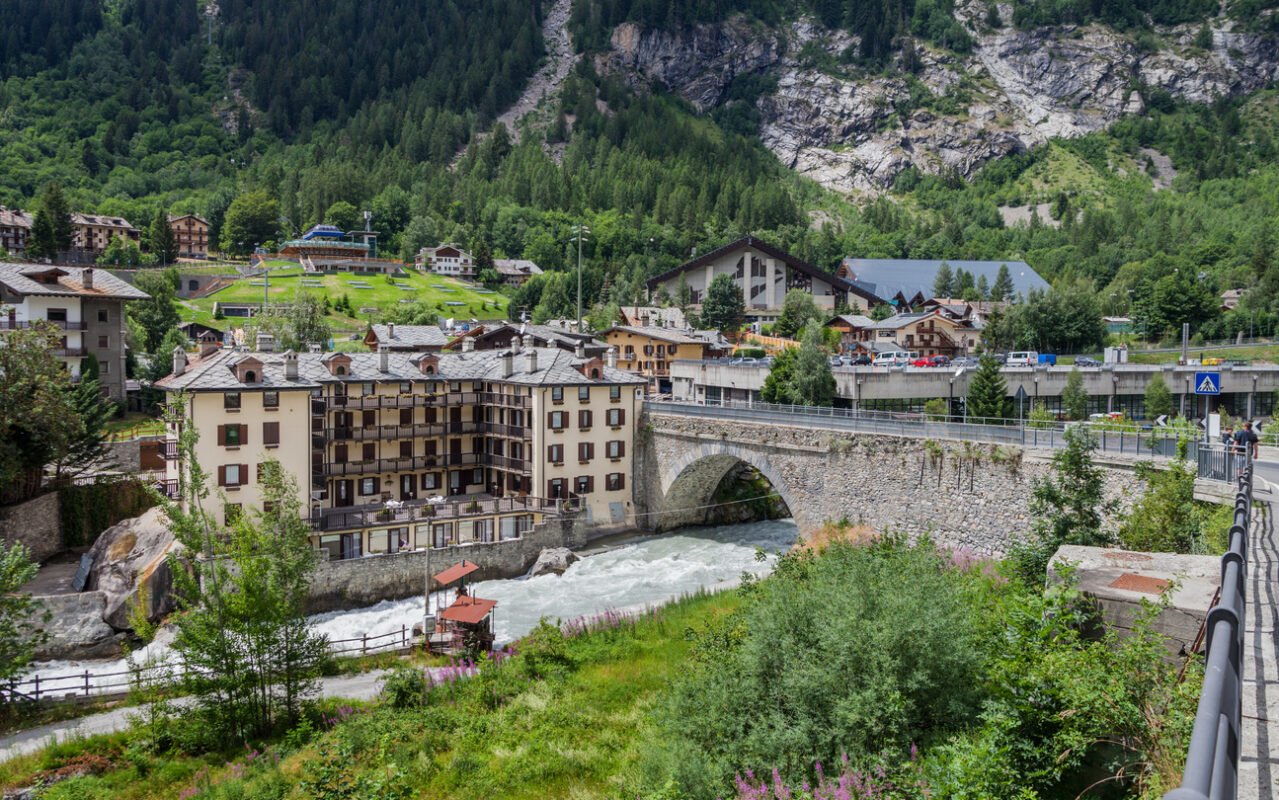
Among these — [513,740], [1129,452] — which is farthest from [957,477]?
[513,740]

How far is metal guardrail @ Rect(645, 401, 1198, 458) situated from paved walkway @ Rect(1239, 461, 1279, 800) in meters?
16.1

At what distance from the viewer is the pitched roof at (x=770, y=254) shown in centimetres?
11994

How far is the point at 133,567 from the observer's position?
3975 cm

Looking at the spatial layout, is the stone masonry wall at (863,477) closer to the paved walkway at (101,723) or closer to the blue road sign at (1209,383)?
the blue road sign at (1209,383)

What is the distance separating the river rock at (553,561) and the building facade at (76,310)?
33.7 meters

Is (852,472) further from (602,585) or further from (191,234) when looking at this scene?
(191,234)

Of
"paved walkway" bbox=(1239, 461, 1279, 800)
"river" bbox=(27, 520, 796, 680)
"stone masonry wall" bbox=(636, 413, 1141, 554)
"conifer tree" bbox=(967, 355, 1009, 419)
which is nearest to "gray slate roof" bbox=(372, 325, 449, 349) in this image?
"stone masonry wall" bbox=(636, 413, 1141, 554)

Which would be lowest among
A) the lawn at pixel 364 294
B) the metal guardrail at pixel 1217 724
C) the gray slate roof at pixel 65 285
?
the metal guardrail at pixel 1217 724

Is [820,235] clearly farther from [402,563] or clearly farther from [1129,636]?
[1129,636]

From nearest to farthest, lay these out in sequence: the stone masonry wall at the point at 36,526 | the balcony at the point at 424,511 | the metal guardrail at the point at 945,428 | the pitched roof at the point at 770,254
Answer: the metal guardrail at the point at 945,428 → the balcony at the point at 424,511 → the stone masonry wall at the point at 36,526 → the pitched roof at the point at 770,254

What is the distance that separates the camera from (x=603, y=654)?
28.2m

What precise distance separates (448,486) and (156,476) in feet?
49.8

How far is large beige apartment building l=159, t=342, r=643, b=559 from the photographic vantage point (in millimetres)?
42156

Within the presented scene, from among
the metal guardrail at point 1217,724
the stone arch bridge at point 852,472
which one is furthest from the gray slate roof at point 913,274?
the metal guardrail at point 1217,724
